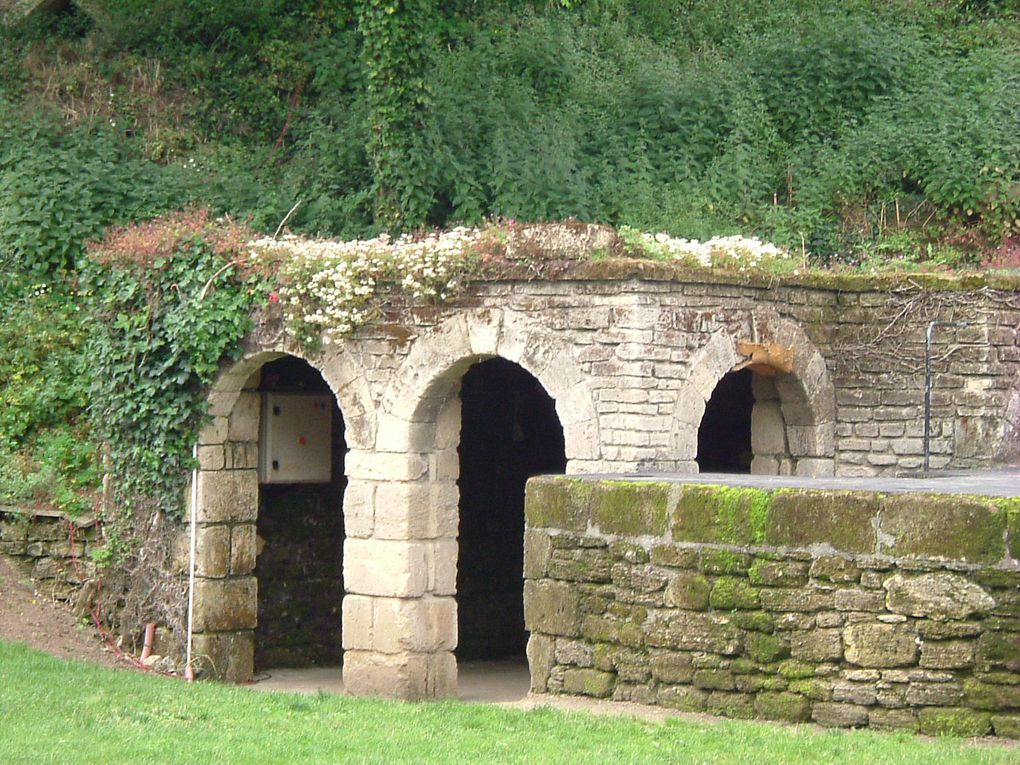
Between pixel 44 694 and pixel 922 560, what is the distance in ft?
16.4

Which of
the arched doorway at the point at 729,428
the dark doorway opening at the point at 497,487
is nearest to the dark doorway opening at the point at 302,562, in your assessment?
the dark doorway opening at the point at 497,487

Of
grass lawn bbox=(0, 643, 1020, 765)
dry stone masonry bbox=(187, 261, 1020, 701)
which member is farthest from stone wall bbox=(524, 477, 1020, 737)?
dry stone masonry bbox=(187, 261, 1020, 701)

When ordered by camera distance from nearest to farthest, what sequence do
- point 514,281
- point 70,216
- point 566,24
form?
1. point 514,281
2. point 70,216
3. point 566,24

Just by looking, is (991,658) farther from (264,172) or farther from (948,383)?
(264,172)

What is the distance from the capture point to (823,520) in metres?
7.34

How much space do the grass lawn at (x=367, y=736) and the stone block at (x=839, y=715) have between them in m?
0.11

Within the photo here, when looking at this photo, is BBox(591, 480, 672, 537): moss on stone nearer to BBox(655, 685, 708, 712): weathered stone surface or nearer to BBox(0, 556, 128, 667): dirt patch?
BBox(655, 685, 708, 712): weathered stone surface

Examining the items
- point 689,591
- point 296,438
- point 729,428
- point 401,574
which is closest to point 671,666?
point 689,591

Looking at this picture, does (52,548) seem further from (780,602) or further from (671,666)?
(780,602)

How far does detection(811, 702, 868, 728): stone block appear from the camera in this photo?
23.9 ft

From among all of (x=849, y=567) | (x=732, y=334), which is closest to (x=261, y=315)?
(x=732, y=334)

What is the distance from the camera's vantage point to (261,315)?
39.8 feet

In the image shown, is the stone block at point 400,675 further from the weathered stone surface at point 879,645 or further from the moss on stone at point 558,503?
the weathered stone surface at point 879,645

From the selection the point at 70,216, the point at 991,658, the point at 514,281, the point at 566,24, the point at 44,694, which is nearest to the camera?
the point at 991,658
